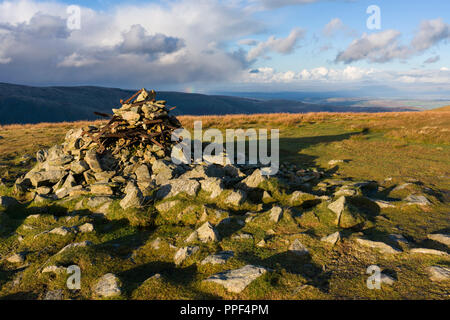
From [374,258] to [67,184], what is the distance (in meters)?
8.03

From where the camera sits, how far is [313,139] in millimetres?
A: 17922

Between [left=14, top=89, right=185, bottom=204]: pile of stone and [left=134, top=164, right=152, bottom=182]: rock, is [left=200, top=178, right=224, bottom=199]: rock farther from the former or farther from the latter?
[left=134, top=164, right=152, bottom=182]: rock

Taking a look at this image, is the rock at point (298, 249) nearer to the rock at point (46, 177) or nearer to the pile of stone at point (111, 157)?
the pile of stone at point (111, 157)

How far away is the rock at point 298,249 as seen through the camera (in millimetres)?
4551

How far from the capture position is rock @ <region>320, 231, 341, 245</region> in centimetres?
472

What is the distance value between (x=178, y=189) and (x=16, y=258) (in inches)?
137

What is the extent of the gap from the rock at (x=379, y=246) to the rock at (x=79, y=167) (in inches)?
308

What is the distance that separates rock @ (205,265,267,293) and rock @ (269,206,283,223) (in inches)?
67.9

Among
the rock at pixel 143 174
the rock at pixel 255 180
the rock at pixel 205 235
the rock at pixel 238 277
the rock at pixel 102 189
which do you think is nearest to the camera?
the rock at pixel 238 277

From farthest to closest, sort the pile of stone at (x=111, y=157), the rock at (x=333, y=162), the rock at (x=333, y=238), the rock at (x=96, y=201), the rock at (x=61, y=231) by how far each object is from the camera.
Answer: the rock at (x=333, y=162)
the pile of stone at (x=111, y=157)
the rock at (x=96, y=201)
the rock at (x=61, y=231)
the rock at (x=333, y=238)

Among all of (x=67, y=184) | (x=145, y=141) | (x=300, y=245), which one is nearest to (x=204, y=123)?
(x=145, y=141)

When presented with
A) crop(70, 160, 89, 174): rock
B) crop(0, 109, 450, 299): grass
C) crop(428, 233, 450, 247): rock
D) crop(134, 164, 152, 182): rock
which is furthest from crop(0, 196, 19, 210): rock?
crop(428, 233, 450, 247): rock

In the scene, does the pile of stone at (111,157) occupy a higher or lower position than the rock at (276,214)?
higher

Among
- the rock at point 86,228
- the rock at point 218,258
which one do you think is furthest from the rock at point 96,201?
the rock at point 218,258
